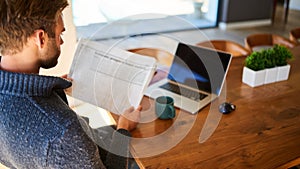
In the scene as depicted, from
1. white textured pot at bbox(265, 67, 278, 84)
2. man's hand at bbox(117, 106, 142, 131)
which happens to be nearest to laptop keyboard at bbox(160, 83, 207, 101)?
man's hand at bbox(117, 106, 142, 131)

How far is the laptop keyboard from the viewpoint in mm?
1554

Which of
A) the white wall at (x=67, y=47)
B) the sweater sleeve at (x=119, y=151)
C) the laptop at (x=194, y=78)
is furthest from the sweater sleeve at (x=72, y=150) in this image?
the white wall at (x=67, y=47)

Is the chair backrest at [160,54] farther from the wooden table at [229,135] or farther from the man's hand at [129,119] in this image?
the man's hand at [129,119]

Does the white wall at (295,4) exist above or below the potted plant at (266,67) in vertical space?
below

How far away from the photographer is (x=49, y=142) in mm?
848

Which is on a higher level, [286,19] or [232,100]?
[232,100]

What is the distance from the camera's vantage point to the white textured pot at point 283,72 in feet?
5.81

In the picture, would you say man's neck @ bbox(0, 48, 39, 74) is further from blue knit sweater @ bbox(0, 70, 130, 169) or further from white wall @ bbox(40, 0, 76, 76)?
white wall @ bbox(40, 0, 76, 76)

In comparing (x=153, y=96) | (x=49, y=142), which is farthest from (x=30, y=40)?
(x=153, y=96)

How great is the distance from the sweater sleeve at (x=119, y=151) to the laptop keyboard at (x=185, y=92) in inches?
17.6

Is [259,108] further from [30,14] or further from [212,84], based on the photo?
[30,14]

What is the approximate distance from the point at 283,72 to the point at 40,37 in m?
1.39

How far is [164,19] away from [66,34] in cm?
405

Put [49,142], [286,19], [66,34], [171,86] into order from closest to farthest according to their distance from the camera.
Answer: [49,142] < [171,86] < [66,34] < [286,19]
